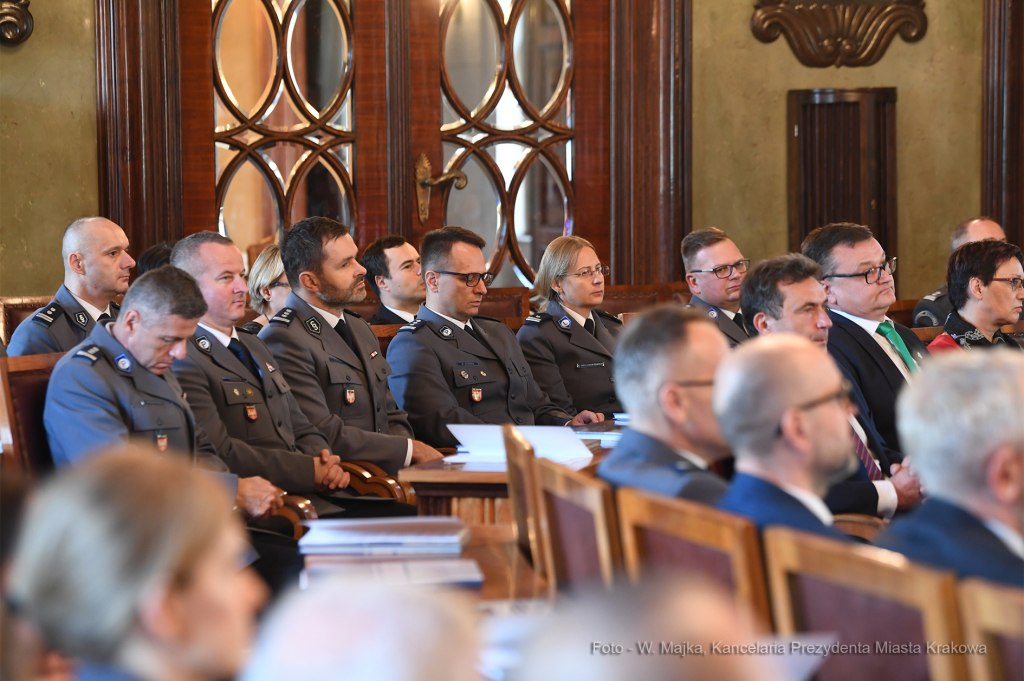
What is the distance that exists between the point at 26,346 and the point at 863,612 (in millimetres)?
3234

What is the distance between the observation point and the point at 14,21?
5160 millimetres

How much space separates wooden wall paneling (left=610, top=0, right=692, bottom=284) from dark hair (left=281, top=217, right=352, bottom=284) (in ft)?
8.77

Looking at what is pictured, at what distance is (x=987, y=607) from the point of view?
114cm

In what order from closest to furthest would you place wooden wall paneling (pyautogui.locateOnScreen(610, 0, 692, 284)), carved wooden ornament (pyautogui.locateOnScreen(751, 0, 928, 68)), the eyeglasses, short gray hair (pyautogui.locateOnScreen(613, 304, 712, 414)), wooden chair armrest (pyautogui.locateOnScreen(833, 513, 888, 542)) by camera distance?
short gray hair (pyautogui.locateOnScreen(613, 304, 712, 414)) < wooden chair armrest (pyautogui.locateOnScreen(833, 513, 888, 542)) < the eyeglasses < wooden wall paneling (pyautogui.locateOnScreen(610, 0, 692, 284)) < carved wooden ornament (pyautogui.locateOnScreen(751, 0, 928, 68))

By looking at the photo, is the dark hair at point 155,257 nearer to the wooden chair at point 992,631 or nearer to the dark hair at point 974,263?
the dark hair at point 974,263

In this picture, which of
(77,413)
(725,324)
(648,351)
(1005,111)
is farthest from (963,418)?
(1005,111)

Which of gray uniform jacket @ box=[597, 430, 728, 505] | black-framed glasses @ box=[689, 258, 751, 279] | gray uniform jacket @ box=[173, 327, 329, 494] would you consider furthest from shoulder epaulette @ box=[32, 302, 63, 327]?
black-framed glasses @ box=[689, 258, 751, 279]

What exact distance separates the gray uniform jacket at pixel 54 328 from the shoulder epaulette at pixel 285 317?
26.3 inches

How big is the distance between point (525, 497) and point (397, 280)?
9.94 ft

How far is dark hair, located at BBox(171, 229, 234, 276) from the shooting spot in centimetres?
363

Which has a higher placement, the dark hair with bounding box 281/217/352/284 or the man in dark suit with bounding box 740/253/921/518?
the dark hair with bounding box 281/217/352/284

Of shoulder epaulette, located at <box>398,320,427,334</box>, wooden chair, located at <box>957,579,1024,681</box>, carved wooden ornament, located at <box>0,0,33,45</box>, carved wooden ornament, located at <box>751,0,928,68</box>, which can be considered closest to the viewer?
wooden chair, located at <box>957,579,1024,681</box>

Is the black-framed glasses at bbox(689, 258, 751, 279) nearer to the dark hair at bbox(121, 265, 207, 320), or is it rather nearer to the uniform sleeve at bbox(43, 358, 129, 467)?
the dark hair at bbox(121, 265, 207, 320)

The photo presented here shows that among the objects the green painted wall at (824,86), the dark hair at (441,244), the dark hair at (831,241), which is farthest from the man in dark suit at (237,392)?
the green painted wall at (824,86)
